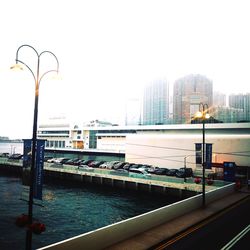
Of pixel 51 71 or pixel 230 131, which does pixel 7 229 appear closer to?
pixel 51 71

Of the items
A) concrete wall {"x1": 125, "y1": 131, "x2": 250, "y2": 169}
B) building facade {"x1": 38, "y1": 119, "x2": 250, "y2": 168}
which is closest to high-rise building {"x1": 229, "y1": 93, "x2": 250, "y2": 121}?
building facade {"x1": 38, "y1": 119, "x2": 250, "y2": 168}

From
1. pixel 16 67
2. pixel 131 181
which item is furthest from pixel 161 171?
pixel 16 67

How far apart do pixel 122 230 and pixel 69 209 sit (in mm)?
15441

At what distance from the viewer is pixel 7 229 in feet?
64.5

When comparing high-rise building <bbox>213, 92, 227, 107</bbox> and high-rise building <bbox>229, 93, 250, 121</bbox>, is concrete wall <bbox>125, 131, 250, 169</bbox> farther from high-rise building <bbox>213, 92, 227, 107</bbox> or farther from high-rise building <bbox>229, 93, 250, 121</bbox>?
high-rise building <bbox>213, 92, 227, 107</bbox>

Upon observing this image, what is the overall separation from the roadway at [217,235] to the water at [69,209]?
955cm

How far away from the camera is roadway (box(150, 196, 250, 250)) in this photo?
12398 mm

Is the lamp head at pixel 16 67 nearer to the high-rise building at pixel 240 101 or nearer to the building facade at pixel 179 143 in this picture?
the building facade at pixel 179 143

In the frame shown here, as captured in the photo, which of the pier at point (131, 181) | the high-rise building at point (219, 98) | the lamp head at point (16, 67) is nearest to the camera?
the lamp head at point (16, 67)

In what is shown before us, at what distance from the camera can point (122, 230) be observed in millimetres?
12758

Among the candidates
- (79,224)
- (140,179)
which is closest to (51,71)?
(79,224)

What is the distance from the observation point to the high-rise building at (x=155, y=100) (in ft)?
561

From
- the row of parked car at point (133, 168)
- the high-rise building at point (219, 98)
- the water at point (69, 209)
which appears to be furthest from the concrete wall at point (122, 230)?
the high-rise building at point (219, 98)

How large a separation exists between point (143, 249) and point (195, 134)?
42347 millimetres
